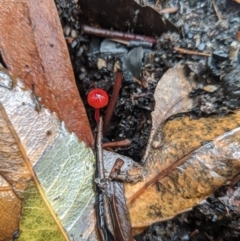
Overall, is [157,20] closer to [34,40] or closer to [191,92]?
[191,92]

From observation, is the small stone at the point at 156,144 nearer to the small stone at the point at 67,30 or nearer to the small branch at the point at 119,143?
the small branch at the point at 119,143

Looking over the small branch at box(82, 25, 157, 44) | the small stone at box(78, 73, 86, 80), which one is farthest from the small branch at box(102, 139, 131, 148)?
the small branch at box(82, 25, 157, 44)

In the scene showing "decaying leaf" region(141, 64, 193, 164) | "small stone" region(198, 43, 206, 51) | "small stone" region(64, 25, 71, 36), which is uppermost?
"small stone" region(64, 25, 71, 36)

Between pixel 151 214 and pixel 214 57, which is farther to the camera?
pixel 214 57

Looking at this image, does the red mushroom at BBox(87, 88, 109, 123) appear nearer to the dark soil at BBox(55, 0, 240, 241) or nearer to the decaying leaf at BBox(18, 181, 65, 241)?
the dark soil at BBox(55, 0, 240, 241)

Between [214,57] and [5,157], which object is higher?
[214,57]

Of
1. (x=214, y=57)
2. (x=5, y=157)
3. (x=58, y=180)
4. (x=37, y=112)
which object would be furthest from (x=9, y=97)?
(x=214, y=57)

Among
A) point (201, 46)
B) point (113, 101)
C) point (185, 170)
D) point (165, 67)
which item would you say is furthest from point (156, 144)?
point (201, 46)
